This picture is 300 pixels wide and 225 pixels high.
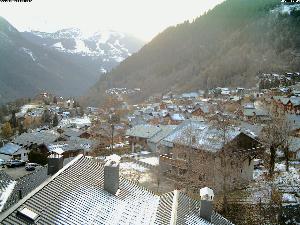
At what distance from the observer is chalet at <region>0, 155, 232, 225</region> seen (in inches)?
615

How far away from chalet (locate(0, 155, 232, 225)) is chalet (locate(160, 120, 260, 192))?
16.5 meters

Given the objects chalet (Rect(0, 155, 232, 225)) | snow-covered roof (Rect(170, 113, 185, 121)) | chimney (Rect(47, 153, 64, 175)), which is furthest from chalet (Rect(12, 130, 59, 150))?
chalet (Rect(0, 155, 232, 225))

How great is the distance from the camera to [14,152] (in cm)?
7512

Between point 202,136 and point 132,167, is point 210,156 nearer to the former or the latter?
point 202,136

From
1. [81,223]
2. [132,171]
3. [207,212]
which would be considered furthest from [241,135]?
[81,223]

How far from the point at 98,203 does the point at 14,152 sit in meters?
61.8

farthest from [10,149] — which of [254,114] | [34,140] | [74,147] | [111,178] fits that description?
[111,178]

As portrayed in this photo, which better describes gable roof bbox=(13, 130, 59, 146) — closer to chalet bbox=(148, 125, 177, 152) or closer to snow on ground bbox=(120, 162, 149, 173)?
chalet bbox=(148, 125, 177, 152)

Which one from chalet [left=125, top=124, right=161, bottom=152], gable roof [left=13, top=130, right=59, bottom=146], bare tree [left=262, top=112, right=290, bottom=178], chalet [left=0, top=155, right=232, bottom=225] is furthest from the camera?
chalet [left=125, top=124, right=161, bottom=152]

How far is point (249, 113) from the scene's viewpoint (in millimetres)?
108688

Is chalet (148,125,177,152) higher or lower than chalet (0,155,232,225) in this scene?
lower

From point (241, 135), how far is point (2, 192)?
90.6ft

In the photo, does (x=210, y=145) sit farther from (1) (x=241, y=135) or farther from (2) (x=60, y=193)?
(2) (x=60, y=193)

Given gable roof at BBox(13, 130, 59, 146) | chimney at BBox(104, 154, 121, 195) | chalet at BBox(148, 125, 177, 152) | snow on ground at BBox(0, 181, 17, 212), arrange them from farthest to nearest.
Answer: gable roof at BBox(13, 130, 59, 146) → chalet at BBox(148, 125, 177, 152) → snow on ground at BBox(0, 181, 17, 212) → chimney at BBox(104, 154, 121, 195)
